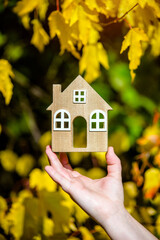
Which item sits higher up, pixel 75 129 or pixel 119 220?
pixel 75 129

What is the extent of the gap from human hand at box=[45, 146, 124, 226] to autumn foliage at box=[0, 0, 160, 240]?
1.29 feet

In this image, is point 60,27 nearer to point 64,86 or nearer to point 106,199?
point 106,199

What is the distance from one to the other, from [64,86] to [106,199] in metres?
1.45

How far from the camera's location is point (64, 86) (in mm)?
2322

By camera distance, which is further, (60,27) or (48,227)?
(48,227)

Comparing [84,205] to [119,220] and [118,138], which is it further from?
[118,138]

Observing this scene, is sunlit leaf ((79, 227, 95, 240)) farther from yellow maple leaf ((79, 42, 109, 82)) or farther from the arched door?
yellow maple leaf ((79, 42, 109, 82))

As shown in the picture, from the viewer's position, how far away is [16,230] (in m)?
1.52

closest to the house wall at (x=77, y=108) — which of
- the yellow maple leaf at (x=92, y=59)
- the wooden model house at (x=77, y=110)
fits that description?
the wooden model house at (x=77, y=110)

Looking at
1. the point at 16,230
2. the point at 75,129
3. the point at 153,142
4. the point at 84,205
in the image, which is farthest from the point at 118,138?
the point at 84,205

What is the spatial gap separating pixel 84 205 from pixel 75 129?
4.00 feet

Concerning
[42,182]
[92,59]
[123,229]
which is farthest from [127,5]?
[42,182]

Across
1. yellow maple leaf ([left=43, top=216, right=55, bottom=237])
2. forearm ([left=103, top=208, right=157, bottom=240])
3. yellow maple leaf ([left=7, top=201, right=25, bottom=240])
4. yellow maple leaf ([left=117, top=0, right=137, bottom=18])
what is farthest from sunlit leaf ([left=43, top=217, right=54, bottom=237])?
yellow maple leaf ([left=117, top=0, right=137, bottom=18])

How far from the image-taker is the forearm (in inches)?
36.3
